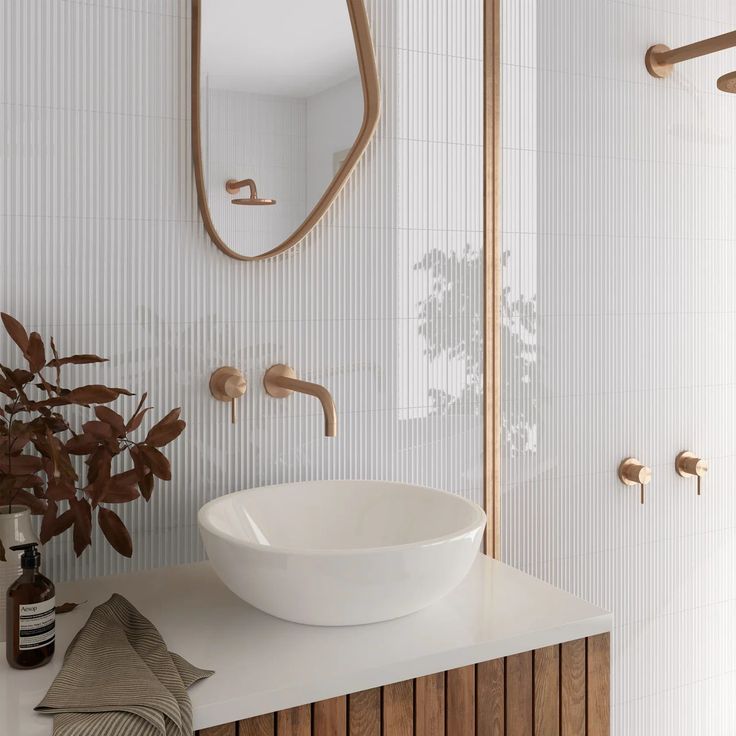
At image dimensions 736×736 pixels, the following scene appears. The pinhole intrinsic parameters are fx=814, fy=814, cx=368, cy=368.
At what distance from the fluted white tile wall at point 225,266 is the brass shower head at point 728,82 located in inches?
20.8

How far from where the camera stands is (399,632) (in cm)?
121

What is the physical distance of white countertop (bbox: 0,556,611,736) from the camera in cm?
104

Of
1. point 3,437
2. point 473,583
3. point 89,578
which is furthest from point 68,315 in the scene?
point 473,583

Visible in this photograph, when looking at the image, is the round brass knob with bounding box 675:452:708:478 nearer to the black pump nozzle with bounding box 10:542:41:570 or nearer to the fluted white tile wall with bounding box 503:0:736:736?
the fluted white tile wall with bounding box 503:0:736:736

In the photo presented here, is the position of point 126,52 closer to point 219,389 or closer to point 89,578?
point 219,389

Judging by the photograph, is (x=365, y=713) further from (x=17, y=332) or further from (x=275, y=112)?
(x=275, y=112)

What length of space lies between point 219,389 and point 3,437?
401 millimetres

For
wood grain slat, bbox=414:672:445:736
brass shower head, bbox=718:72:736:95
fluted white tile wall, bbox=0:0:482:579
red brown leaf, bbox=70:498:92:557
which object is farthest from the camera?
brass shower head, bbox=718:72:736:95

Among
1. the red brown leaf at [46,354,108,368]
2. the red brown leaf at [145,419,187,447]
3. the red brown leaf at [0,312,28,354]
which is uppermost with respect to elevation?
the red brown leaf at [0,312,28,354]

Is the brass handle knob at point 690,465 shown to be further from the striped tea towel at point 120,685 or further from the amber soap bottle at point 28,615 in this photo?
the amber soap bottle at point 28,615


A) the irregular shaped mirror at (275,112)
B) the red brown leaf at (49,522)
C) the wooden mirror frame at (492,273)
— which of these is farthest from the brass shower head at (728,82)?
the red brown leaf at (49,522)

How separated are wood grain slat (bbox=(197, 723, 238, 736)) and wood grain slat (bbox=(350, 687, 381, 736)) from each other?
161mm

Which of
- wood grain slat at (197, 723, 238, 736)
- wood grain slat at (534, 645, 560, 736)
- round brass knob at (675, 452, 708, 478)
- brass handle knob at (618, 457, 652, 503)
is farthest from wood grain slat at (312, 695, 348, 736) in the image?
round brass knob at (675, 452, 708, 478)

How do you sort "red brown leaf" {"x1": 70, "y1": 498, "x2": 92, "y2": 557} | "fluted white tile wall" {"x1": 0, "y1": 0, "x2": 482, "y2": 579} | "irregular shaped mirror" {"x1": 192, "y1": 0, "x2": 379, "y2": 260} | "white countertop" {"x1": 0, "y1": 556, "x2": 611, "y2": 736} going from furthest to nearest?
1. "irregular shaped mirror" {"x1": 192, "y1": 0, "x2": 379, "y2": 260}
2. "fluted white tile wall" {"x1": 0, "y1": 0, "x2": 482, "y2": 579}
3. "red brown leaf" {"x1": 70, "y1": 498, "x2": 92, "y2": 557}
4. "white countertop" {"x1": 0, "y1": 556, "x2": 611, "y2": 736}
